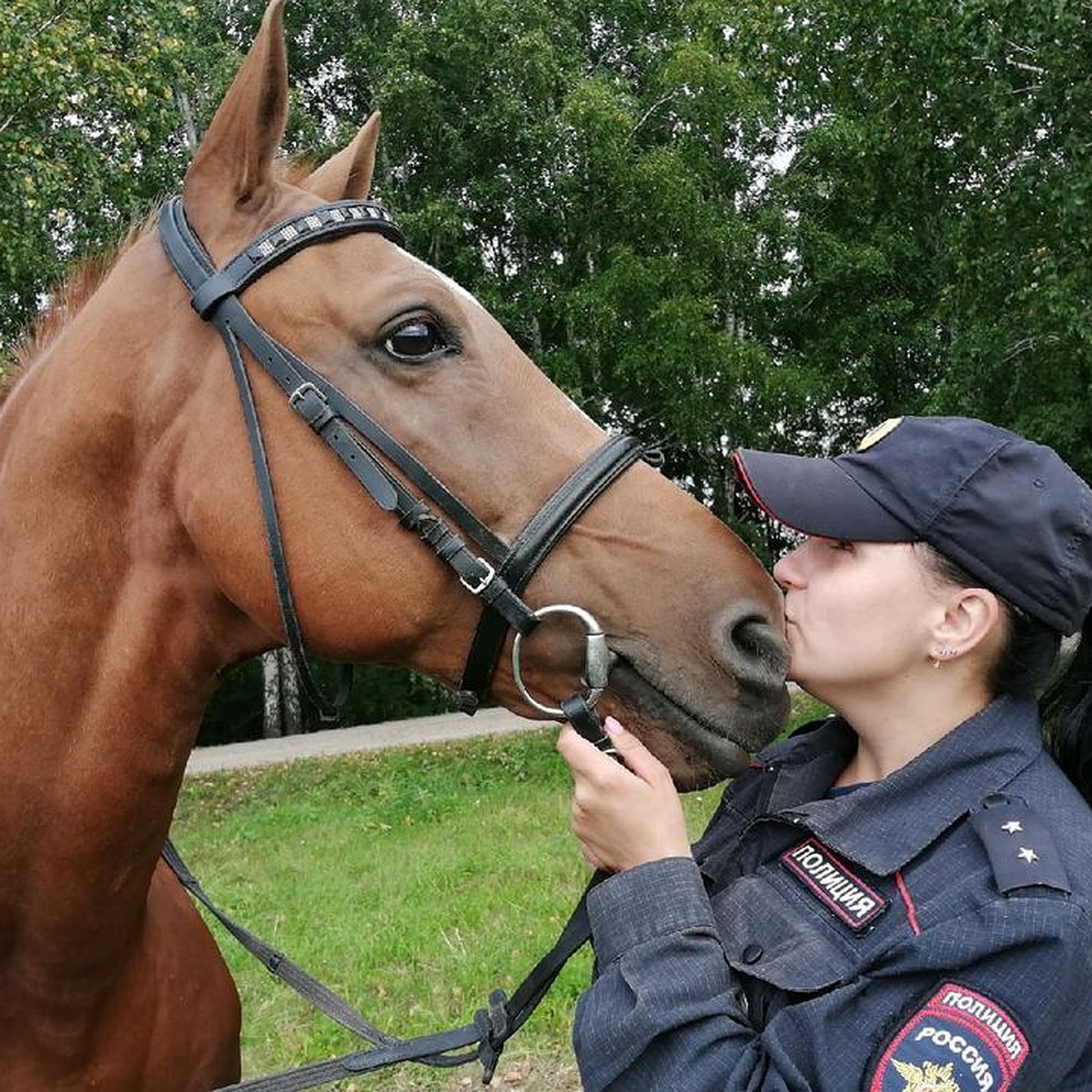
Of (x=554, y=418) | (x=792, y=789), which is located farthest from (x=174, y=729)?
(x=792, y=789)

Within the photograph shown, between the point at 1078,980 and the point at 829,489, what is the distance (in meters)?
0.79

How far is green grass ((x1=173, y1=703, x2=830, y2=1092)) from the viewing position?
5.33 meters

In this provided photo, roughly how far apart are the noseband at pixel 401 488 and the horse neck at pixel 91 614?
18cm

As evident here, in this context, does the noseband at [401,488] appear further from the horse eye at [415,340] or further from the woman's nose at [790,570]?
the woman's nose at [790,570]

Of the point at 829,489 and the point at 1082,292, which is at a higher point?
the point at 1082,292

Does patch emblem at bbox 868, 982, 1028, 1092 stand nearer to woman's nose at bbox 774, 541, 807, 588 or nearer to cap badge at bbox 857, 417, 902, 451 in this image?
woman's nose at bbox 774, 541, 807, 588

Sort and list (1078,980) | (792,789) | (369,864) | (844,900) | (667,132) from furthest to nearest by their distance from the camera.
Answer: (667,132)
(369,864)
(792,789)
(844,900)
(1078,980)

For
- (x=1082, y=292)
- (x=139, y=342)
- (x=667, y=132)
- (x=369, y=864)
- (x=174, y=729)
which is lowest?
(x=369, y=864)

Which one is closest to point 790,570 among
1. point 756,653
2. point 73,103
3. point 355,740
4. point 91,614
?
point 756,653

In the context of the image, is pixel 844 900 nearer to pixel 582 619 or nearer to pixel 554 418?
pixel 582 619

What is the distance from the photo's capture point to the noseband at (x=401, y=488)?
1811 millimetres

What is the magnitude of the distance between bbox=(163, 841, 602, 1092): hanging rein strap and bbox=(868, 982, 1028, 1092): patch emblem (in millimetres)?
544

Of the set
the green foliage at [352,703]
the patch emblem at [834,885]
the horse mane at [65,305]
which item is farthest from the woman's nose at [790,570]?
the green foliage at [352,703]

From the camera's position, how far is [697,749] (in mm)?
1770
